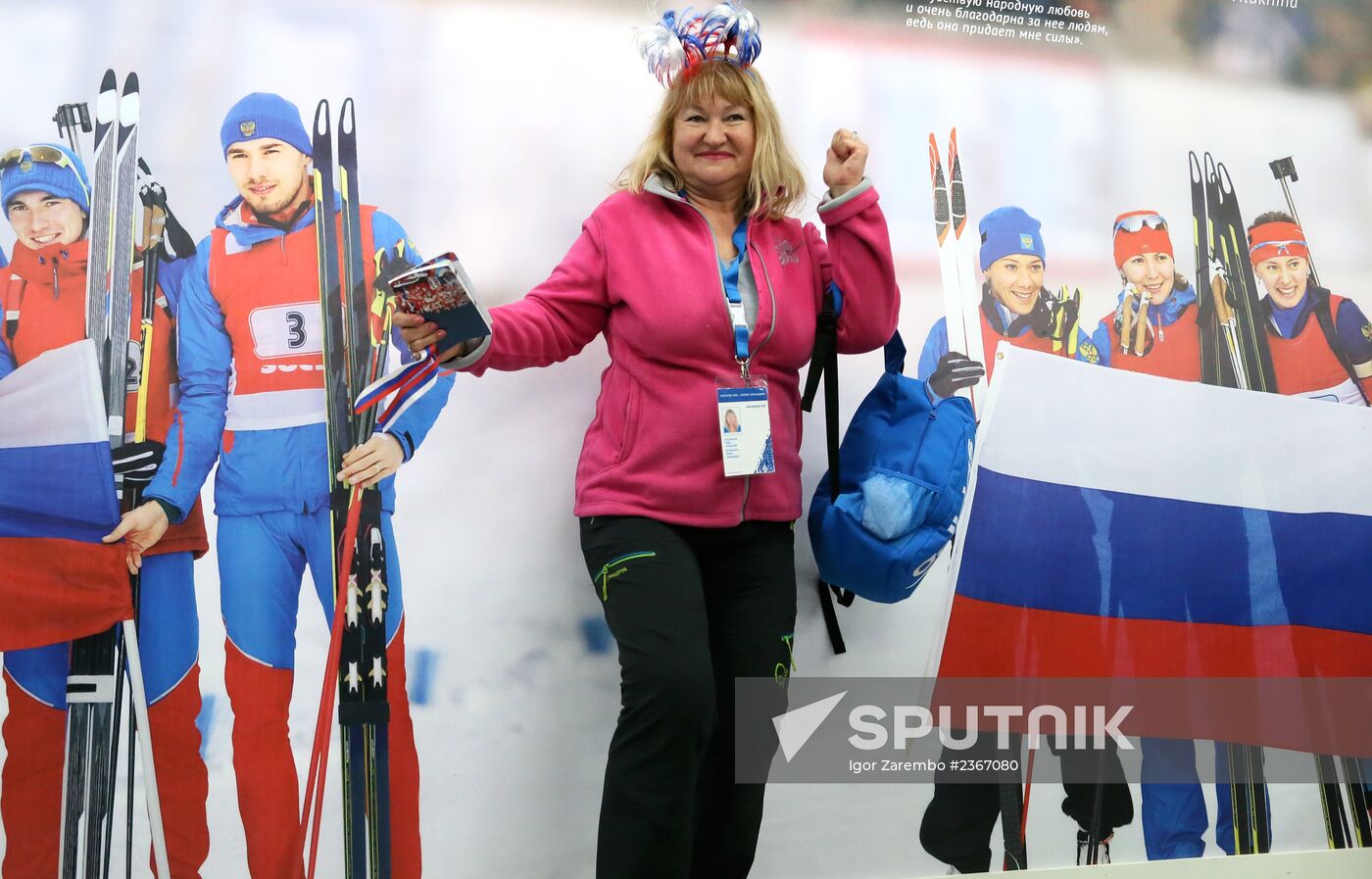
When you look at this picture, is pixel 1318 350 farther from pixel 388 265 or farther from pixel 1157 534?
pixel 388 265

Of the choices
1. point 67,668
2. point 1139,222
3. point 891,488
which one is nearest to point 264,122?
point 67,668

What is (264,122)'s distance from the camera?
1.65 m

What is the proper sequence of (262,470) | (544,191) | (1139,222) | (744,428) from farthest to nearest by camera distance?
(1139,222) < (544,191) < (262,470) < (744,428)

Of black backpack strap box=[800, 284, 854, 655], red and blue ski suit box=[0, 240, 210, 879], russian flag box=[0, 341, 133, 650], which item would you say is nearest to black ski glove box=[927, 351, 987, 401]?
black backpack strap box=[800, 284, 854, 655]

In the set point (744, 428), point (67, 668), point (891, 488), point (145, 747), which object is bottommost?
point (145, 747)

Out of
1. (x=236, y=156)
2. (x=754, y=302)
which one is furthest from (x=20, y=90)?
(x=754, y=302)

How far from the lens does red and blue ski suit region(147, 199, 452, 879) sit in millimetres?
1616

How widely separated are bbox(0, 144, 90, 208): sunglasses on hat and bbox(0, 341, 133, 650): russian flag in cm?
26

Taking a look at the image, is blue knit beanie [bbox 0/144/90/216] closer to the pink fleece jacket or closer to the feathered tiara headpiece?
Result: the pink fleece jacket

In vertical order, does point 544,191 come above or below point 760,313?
above

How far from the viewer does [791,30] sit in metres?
1.90

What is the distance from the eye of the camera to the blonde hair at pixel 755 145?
5.19 ft

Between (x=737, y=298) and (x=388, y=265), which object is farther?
(x=388, y=265)

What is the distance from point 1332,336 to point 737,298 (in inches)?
55.9
